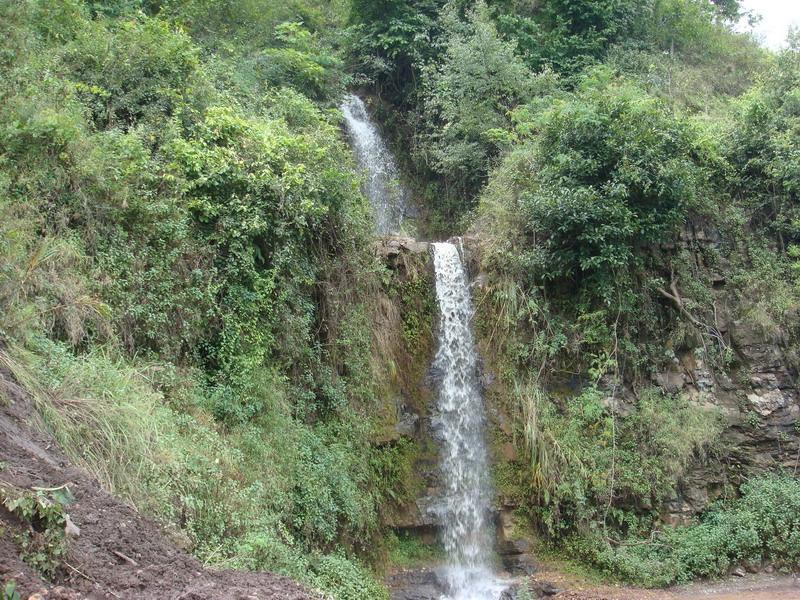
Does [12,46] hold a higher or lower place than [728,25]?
lower

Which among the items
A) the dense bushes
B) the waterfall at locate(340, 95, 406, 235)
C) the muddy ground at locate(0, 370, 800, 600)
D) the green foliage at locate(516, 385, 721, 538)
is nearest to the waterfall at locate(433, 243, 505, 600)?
the green foliage at locate(516, 385, 721, 538)

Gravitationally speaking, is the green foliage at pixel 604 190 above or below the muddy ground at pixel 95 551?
above

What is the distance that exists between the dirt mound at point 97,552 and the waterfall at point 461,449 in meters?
5.93

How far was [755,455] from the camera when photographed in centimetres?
1178

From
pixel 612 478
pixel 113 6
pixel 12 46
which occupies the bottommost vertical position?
pixel 612 478

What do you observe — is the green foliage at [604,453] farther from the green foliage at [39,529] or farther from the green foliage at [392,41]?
the green foliage at [392,41]

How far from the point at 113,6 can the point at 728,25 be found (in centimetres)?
1977

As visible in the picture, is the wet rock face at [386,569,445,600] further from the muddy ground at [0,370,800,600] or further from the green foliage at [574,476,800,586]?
the muddy ground at [0,370,800,600]

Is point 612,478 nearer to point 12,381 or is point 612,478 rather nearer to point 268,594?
point 268,594

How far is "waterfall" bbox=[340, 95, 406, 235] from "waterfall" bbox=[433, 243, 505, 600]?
3.29 metres

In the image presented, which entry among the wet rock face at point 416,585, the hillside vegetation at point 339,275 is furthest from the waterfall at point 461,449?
the hillside vegetation at point 339,275

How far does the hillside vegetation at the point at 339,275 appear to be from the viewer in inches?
266

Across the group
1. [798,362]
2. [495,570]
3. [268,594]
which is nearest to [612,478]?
[495,570]

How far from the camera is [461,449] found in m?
11.1
